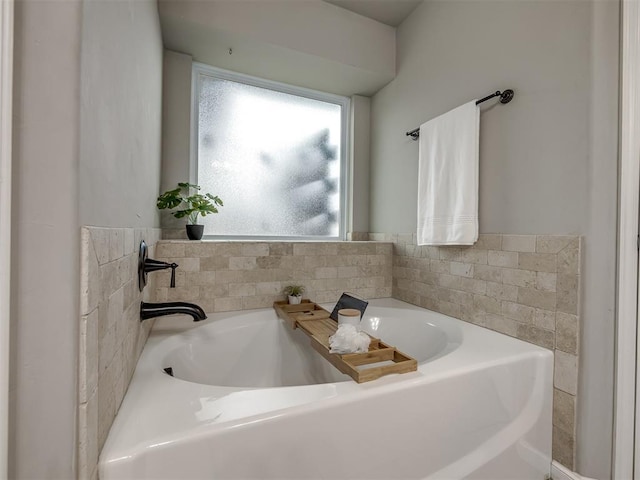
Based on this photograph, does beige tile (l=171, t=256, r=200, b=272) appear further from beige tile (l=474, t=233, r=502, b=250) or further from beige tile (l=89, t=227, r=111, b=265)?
beige tile (l=474, t=233, r=502, b=250)

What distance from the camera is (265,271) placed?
1.88m

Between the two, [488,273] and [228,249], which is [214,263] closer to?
[228,249]

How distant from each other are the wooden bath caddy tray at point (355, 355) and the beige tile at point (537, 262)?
752mm

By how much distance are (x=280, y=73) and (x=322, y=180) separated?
86 cm

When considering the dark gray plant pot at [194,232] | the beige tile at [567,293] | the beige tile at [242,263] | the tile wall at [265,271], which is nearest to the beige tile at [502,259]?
the beige tile at [567,293]

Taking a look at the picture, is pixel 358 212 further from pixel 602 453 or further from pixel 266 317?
pixel 602 453

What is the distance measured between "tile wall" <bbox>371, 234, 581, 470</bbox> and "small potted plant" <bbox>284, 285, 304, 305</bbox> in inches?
32.8

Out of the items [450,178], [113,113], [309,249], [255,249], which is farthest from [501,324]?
[113,113]

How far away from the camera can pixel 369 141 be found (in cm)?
253

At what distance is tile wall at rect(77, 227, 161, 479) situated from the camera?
1.72ft

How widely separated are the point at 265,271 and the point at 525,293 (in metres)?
1.40

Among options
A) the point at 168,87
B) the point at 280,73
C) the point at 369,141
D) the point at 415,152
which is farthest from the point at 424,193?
the point at 168,87

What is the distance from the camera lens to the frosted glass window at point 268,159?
7.07 ft

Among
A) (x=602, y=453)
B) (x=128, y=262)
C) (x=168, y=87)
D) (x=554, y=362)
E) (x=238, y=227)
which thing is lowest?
(x=602, y=453)
